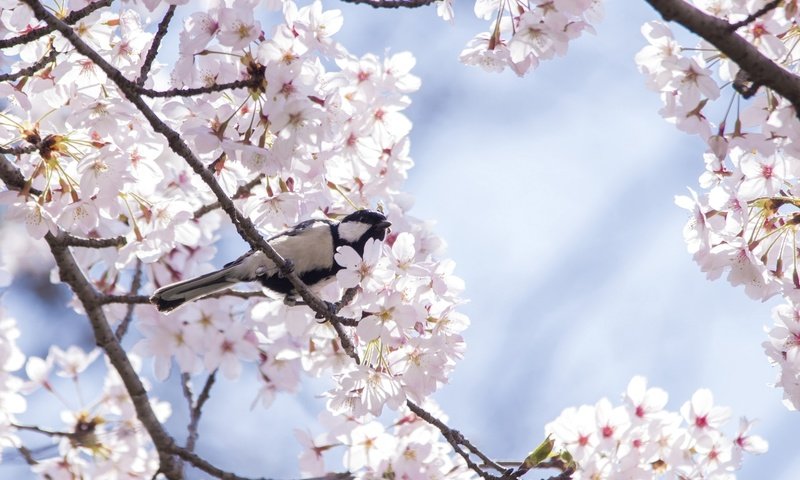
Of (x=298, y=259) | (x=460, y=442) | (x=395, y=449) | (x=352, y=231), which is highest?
(x=352, y=231)

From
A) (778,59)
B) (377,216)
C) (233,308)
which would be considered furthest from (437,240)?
(778,59)

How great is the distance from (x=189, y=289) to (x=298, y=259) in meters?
0.64

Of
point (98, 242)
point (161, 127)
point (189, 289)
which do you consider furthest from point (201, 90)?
point (189, 289)

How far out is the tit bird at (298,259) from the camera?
3809 millimetres

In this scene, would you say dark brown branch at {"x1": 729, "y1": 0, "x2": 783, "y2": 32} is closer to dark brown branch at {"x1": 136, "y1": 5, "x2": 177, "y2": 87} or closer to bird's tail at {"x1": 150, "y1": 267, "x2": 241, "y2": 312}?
Result: dark brown branch at {"x1": 136, "y1": 5, "x2": 177, "y2": 87}

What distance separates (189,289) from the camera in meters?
3.78

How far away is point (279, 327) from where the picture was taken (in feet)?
13.8

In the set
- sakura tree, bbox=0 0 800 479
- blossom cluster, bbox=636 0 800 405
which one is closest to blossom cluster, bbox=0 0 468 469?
sakura tree, bbox=0 0 800 479

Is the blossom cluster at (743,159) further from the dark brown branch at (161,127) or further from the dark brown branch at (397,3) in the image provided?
the dark brown branch at (161,127)

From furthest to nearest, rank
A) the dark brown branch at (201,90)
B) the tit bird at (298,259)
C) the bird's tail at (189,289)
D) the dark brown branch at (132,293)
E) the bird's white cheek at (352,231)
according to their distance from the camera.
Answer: the dark brown branch at (132,293) < the bird's white cheek at (352,231) < the tit bird at (298,259) < the bird's tail at (189,289) < the dark brown branch at (201,90)

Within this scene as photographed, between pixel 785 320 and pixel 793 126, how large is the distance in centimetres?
94

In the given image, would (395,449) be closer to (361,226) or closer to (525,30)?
(361,226)

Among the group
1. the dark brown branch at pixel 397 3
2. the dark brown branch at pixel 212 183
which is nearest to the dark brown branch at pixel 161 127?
the dark brown branch at pixel 212 183

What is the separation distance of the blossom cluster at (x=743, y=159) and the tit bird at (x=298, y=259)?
152 cm
